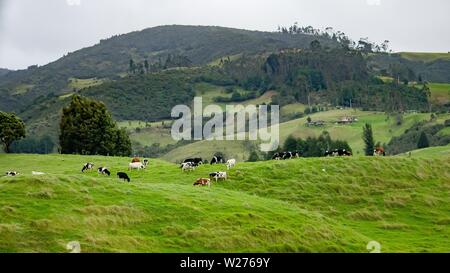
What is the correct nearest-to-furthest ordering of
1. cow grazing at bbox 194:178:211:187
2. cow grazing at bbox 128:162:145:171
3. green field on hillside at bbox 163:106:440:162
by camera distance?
1. cow grazing at bbox 194:178:211:187
2. cow grazing at bbox 128:162:145:171
3. green field on hillside at bbox 163:106:440:162

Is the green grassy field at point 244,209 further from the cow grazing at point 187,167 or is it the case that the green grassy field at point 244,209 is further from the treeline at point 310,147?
the treeline at point 310,147

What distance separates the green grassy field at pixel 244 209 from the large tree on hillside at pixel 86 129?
18.7 metres

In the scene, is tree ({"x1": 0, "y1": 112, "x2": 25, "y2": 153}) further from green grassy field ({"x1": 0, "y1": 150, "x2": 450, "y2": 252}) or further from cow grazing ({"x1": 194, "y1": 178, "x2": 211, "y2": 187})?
cow grazing ({"x1": 194, "y1": 178, "x2": 211, "y2": 187})

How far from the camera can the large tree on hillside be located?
73.9 meters

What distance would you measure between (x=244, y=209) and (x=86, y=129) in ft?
137

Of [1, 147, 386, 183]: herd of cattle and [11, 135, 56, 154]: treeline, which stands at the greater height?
[1, 147, 386, 183]: herd of cattle

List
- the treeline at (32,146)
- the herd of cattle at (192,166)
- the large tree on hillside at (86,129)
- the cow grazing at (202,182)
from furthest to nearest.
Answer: the treeline at (32,146), the large tree on hillside at (86,129), the herd of cattle at (192,166), the cow grazing at (202,182)

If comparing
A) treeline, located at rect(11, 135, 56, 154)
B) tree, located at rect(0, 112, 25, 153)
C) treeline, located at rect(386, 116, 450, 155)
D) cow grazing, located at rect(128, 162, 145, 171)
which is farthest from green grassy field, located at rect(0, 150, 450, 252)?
treeline, located at rect(11, 135, 56, 154)

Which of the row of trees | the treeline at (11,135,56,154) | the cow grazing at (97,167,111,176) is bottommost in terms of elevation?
the treeline at (11,135,56,154)

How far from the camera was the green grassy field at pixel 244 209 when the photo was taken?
97.3 feet

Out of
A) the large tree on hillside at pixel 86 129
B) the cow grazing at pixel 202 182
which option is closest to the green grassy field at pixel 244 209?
the cow grazing at pixel 202 182

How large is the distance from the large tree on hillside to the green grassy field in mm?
18693

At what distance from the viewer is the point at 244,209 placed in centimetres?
3638
